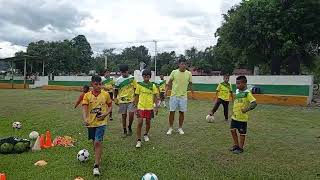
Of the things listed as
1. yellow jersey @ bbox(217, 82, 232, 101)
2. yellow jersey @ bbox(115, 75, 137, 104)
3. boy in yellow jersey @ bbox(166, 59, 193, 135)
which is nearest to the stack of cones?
yellow jersey @ bbox(115, 75, 137, 104)

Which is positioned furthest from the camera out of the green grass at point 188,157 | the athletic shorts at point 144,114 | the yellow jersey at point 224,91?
the yellow jersey at point 224,91

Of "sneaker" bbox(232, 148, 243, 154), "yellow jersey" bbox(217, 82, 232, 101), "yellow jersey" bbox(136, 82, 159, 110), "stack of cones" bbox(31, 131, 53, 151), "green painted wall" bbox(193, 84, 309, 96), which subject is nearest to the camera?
"sneaker" bbox(232, 148, 243, 154)

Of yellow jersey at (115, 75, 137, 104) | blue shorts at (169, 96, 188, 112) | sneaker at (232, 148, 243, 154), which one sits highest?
yellow jersey at (115, 75, 137, 104)

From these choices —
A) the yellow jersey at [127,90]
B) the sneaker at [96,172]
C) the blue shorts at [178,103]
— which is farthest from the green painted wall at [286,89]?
the sneaker at [96,172]

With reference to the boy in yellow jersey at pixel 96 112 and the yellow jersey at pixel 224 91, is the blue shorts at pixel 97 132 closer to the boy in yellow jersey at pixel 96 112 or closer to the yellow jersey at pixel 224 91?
the boy in yellow jersey at pixel 96 112

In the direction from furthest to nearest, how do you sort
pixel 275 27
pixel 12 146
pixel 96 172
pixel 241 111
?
pixel 275 27
pixel 12 146
pixel 241 111
pixel 96 172

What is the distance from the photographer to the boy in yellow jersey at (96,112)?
266 inches

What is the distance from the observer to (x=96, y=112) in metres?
6.81

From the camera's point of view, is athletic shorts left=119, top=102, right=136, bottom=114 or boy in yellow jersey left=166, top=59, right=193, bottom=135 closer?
boy in yellow jersey left=166, top=59, right=193, bottom=135

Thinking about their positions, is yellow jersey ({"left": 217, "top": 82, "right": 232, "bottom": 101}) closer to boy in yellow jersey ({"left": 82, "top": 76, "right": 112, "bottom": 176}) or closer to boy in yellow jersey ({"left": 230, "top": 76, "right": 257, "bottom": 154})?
boy in yellow jersey ({"left": 230, "top": 76, "right": 257, "bottom": 154})

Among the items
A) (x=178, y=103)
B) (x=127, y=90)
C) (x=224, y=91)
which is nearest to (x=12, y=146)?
(x=127, y=90)

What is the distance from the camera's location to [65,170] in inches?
271

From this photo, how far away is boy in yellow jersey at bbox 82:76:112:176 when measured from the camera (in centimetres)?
676

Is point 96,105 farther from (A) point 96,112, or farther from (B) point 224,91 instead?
(B) point 224,91
